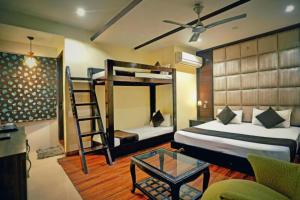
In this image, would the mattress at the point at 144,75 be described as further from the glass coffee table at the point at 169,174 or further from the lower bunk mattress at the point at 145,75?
the glass coffee table at the point at 169,174

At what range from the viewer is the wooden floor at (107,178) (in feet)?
7.00

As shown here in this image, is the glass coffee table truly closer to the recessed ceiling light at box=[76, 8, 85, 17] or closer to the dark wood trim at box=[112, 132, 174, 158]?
the dark wood trim at box=[112, 132, 174, 158]

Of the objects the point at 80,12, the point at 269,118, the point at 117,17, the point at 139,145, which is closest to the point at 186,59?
the point at 117,17

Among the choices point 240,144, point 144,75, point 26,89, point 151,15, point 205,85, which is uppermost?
point 151,15

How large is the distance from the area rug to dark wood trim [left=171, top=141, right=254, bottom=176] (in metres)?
2.93

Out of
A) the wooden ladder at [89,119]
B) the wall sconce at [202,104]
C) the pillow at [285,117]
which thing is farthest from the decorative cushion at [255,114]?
the wooden ladder at [89,119]

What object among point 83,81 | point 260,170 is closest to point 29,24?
point 83,81

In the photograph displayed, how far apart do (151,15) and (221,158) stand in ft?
9.35

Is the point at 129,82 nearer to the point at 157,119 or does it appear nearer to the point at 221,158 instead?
the point at 157,119

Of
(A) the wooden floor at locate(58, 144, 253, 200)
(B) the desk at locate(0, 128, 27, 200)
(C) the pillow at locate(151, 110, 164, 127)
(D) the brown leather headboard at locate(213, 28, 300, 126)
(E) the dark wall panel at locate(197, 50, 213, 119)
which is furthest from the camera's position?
(E) the dark wall panel at locate(197, 50, 213, 119)

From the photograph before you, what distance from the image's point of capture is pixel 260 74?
13.1 ft

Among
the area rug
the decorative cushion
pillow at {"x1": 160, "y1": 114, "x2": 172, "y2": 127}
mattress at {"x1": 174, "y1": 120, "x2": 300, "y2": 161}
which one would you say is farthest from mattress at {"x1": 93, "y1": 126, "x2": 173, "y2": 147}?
the decorative cushion

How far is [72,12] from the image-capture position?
2.97 m

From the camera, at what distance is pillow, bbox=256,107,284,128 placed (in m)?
3.39
